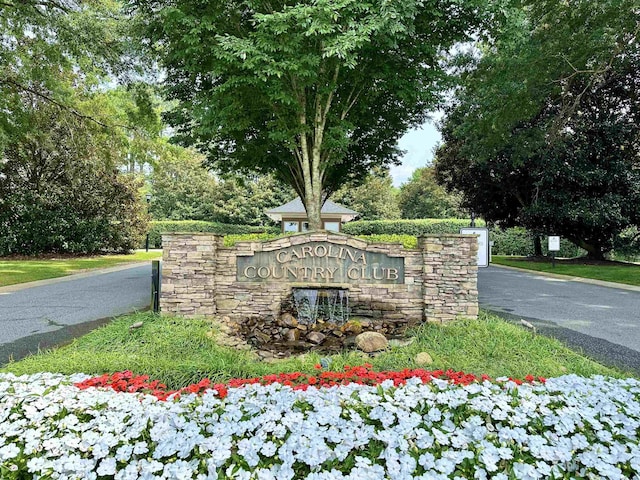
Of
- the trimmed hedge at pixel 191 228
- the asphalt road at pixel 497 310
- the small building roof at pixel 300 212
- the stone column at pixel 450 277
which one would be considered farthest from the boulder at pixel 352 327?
the trimmed hedge at pixel 191 228

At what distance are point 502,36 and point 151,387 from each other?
8.54m

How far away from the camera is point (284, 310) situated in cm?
599

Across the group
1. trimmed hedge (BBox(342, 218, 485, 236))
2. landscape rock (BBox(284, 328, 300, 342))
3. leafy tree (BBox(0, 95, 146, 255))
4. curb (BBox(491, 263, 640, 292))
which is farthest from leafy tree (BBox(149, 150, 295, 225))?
landscape rock (BBox(284, 328, 300, 342))

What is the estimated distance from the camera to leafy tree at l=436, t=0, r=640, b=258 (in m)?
9.20

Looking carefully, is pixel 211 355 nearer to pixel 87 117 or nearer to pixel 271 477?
pixel 271 477

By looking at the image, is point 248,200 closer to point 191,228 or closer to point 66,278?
point 191,228

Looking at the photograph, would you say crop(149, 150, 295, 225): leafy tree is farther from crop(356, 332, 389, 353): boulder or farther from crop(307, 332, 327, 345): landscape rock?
crop(356, 332, 389, 353): boulder

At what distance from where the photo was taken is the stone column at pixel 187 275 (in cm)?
567

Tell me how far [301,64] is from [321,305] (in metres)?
4.38

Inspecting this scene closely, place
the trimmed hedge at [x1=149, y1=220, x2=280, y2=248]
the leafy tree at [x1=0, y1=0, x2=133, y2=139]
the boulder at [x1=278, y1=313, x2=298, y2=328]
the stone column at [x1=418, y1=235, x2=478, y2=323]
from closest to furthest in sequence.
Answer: the stone column at [x1=418, y1=235, x2=478, y2=323]
the boulder at [x1=278, y1=313, x2=298, y2=328]
the leafy tree at [x1=0, y1=0, x2=133, y2=139]
the trimmed hedge at [x1=149, y1=220, x2=280, y2=248]

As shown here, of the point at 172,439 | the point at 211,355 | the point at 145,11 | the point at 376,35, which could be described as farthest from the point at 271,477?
the point at 145,11

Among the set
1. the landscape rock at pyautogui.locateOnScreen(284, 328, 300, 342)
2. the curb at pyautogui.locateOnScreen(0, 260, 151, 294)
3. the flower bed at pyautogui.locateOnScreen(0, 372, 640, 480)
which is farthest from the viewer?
the curb at pyautogui.locateOnScreen(0, 260, 151, 294)

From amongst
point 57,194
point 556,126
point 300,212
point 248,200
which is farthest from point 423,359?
point 248,200

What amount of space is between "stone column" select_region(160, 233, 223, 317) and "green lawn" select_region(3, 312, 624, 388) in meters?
0.25
